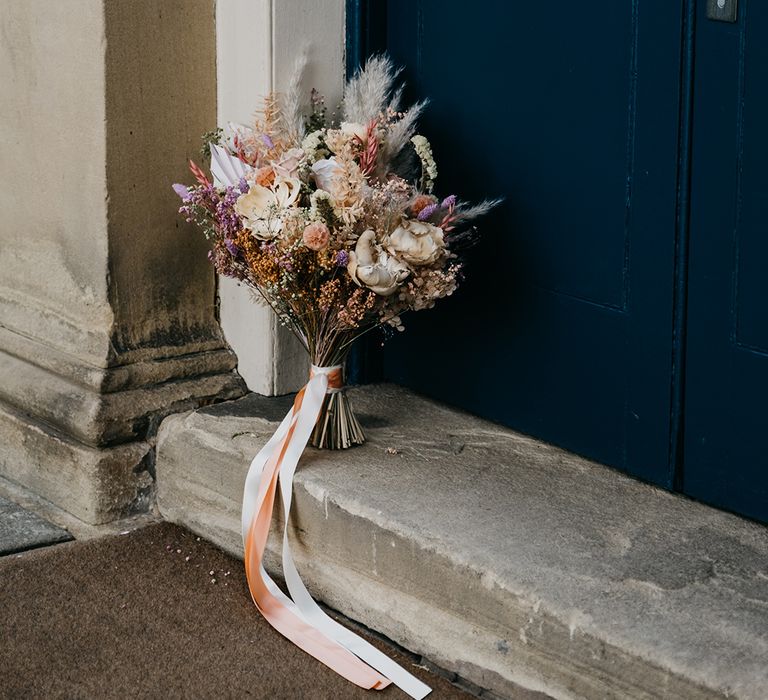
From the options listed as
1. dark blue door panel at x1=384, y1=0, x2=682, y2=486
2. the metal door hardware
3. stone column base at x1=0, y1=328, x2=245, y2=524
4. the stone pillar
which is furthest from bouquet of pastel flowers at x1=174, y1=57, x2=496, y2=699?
the metal door hardware

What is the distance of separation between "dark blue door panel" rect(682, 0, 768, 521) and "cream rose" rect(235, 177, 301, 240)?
32.3 inches

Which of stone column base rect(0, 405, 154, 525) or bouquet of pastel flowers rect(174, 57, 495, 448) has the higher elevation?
bouquet of pastel flowers rect(174, 57, 495, 448)

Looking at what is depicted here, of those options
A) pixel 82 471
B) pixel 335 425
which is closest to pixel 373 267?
pixel 335 425

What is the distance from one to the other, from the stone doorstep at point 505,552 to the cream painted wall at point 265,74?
16 centimetres

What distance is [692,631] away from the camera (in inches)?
89.7

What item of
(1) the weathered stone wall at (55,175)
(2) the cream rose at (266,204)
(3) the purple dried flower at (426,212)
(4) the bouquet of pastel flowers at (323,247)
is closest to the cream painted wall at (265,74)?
(4) the bouquet of pastel flowers at (323,247)

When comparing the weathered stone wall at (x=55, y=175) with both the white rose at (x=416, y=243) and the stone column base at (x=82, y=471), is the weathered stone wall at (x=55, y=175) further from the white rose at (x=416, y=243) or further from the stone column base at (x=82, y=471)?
the white rose at (x=416, y=243)

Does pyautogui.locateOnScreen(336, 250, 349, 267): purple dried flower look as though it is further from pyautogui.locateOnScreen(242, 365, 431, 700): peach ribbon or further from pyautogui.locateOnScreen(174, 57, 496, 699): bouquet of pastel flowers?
pyautogui.locateOnScreen(242, 365, 431, 700): peach ribbon

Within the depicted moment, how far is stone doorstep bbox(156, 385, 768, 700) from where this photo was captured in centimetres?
230

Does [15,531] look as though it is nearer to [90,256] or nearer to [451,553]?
[90,256]

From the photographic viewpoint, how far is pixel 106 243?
3236 mm

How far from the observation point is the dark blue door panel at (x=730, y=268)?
2.57m

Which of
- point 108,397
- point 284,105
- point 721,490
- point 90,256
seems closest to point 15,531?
point 108,397

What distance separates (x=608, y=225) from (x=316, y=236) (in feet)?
2.06
